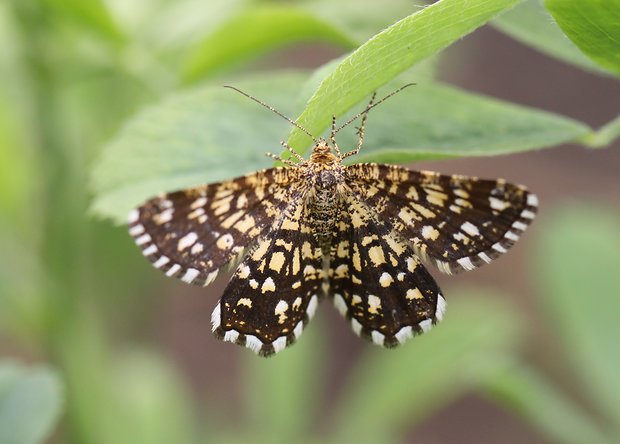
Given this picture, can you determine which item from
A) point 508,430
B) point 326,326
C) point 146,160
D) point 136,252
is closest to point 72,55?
point 146,160

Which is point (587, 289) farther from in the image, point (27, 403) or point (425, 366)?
point (27, 403)

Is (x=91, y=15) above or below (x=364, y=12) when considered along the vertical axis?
below

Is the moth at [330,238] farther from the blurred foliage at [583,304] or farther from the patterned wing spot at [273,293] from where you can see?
the blurred foliage at [583,304]

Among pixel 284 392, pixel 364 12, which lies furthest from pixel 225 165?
pixel 284 392

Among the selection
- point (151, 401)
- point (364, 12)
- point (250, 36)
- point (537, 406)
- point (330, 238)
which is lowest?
point (537, 406)

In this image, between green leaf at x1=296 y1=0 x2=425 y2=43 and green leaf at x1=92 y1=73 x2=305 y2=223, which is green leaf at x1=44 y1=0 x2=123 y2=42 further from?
green leaf at x1=296 y1=0 x2=425 y2=43
